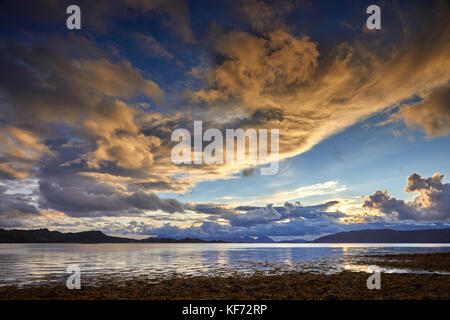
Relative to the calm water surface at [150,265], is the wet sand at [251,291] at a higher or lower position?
higher

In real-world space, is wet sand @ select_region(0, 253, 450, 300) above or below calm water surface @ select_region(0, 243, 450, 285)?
above

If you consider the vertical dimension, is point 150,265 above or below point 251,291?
below

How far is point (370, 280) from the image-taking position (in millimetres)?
25188

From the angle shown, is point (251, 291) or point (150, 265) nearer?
point (251, 291)

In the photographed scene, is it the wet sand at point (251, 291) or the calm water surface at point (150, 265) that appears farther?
the calm water surface at point (150, 265)

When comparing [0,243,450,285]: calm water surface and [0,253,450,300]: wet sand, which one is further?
[0,243,450,285]: calm water surface
